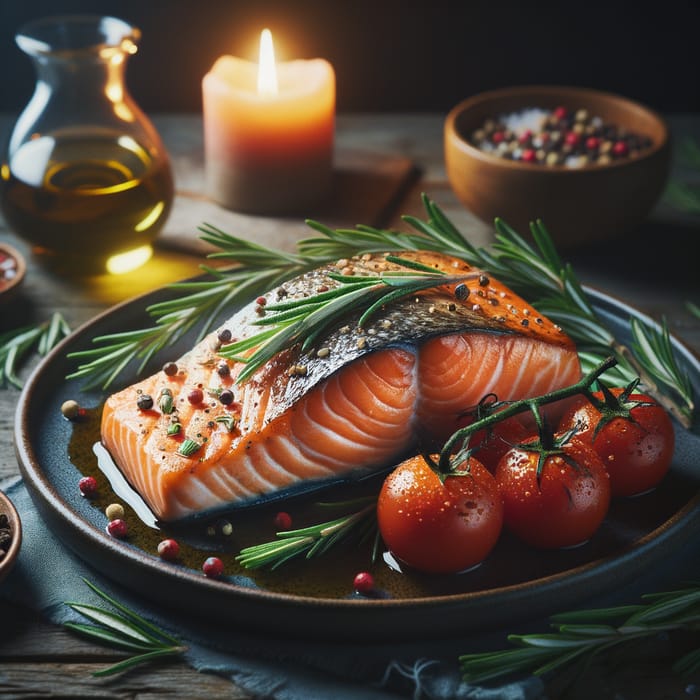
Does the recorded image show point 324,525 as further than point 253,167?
No

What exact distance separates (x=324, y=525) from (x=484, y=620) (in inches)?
12.6

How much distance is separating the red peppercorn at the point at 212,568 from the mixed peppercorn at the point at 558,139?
5.90 feet

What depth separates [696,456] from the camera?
2023 mm

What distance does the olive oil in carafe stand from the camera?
275 centimetres

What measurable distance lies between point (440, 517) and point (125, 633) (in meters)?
0.54

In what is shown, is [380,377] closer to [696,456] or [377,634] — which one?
[377,634]

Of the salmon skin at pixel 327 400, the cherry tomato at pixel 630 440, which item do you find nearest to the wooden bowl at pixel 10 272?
the salmon skin at pixel 327 400

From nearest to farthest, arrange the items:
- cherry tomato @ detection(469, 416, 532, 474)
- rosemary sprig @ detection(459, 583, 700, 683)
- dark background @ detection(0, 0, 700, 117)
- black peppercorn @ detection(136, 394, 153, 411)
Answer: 1. rosemary sprig @ detection(459, 583, 700, 683)
2. cherry tomato @ detection(469, 416, 532, 474)
3. black peppercorn @ detection(136, 394, 153, 411)
4. dark background @ detection(0, 0, 700, 117)

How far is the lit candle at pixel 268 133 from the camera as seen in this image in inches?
122

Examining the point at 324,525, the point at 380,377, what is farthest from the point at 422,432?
the point at 324,525

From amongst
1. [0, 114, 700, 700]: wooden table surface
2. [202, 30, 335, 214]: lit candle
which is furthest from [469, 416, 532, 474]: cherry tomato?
[202, 30, 335, 214]: lit candle

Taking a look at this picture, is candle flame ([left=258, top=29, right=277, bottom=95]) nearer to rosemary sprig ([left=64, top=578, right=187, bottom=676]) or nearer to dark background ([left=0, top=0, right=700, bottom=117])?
dark background ([left=0, top=0, right=700, bottom=117])

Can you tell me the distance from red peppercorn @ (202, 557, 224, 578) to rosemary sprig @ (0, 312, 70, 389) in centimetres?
91

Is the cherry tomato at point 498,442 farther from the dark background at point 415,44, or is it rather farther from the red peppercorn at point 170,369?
the dark background at point 415,44
